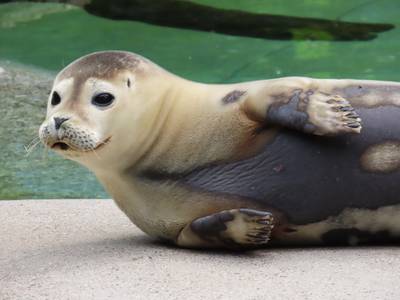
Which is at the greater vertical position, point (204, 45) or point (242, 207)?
point (242, 207)

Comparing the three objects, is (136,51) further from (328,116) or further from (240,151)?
(328,116)

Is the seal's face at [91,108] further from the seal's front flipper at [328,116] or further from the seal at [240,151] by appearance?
the seal's front flipper at [328,116]

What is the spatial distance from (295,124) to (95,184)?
2.52 m

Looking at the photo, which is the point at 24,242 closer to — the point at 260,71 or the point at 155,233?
the point at 155,233

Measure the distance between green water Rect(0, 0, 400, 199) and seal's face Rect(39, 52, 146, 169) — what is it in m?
2.07

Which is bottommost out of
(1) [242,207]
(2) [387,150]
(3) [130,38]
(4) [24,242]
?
(3) [130,38]

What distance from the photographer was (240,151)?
13.8 feet

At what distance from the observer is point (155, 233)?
4.38 metres

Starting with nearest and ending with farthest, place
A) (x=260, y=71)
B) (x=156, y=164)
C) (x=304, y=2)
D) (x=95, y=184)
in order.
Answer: (x=156, y=164)
(x=95, y=184)
(x=260, y=71)
(x=304, y=2)

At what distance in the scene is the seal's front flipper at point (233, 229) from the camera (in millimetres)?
3977

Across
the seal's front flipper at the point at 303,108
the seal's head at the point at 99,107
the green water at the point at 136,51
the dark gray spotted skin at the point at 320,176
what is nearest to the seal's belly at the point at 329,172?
the dark gray spotted skin at the point at 320,176

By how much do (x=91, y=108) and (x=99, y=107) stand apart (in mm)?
30

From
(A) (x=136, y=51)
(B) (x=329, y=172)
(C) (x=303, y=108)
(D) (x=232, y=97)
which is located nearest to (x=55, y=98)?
(D) (x=232, y=97)

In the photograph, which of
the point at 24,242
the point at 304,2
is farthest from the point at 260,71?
the point at 24,242
